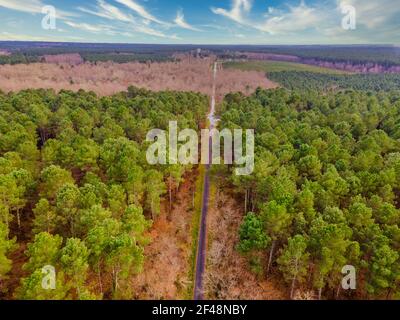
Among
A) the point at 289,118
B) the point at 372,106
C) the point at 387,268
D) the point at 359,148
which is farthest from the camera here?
the point at 372,106

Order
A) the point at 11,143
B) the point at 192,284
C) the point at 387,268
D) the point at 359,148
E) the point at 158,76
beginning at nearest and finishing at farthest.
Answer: the point at 387,268 → the point at 192,284 → the point at 11,143 → the point at 359,148 → the point at 158,76

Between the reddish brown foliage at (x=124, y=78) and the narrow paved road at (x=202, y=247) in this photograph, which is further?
the reddish brown foliage at (x=124, y=78)

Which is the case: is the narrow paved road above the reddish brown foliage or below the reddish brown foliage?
below

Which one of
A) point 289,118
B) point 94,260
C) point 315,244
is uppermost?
point 289,118

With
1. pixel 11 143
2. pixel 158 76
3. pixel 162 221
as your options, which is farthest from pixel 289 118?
pixel 158 76

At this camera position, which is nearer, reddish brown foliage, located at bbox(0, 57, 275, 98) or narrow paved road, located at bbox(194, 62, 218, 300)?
narrow paved road, located at bbox(194, 62, 218, 300)

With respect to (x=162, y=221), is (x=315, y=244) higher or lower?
higher

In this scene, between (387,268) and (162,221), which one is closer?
(387,268)

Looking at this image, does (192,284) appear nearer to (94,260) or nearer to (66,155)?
(94,260)

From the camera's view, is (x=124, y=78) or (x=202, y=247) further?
(x=124, y=78)

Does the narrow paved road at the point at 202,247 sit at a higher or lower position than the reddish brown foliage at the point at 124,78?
lower

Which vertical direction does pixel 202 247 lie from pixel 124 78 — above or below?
below
